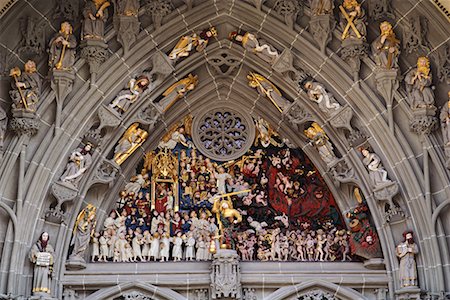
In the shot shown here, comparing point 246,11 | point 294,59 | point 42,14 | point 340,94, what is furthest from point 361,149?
point 42,14

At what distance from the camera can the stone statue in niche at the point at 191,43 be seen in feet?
53.5

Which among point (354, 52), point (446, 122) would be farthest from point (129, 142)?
point (446, 122)

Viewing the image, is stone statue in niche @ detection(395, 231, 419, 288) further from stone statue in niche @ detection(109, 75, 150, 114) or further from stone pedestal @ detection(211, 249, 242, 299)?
stone statue in niche @ detection(109, 75, 150, 114)

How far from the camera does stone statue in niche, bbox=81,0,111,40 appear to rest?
614 inches

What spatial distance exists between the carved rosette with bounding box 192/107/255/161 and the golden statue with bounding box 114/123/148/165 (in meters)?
1.16

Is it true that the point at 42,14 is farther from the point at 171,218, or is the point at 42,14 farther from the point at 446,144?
the point at 446,144

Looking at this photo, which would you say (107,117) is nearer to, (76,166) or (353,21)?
(76,166)

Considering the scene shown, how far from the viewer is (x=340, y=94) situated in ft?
52.3

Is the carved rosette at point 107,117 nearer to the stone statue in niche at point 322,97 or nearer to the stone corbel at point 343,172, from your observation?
the stone statue in niche at point 322,97

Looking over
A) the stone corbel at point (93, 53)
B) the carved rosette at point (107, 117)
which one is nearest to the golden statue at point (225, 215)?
the carved rosette at point (107, 117)

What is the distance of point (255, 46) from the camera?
16453 millimetres

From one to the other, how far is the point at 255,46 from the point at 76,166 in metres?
3.97

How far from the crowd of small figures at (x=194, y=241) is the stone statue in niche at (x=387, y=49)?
10.2 feet

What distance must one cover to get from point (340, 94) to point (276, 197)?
225 cm
